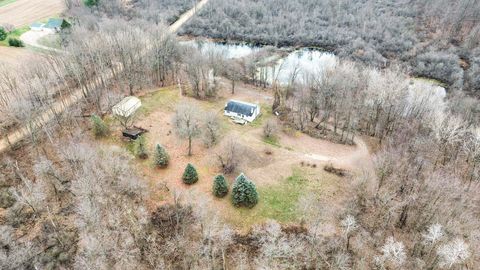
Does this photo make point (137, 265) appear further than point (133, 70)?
No

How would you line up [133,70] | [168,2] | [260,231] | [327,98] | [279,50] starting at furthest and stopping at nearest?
1. [168,2]
2. [279,50]
3. [133,70]
4. [327,98]
5. [260,231]

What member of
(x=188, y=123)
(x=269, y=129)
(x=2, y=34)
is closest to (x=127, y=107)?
(x=188, y=123)

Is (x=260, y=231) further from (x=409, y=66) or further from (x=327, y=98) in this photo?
(x=409, y=66)

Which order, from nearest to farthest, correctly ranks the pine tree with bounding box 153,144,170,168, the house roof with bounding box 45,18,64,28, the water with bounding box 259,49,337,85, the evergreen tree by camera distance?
the pine tree with bounding box 153,144,170,168 → the water with bounding box 259,49,337,85 → the house roof with bounding box 45,18,64,28 → the evergreen tree

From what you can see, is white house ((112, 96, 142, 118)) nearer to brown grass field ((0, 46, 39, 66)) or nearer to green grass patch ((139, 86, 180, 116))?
green grass patch ((139, 86, 180, 116))

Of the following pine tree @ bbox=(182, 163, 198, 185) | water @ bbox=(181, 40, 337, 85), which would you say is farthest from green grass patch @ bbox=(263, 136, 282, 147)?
water @ bbox=(181, 40, 337, 85)

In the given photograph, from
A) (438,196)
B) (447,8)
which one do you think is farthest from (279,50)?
(438,196)

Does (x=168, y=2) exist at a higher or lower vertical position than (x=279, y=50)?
higher
